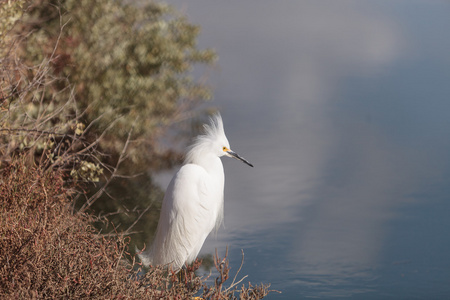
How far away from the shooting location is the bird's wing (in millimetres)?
3996

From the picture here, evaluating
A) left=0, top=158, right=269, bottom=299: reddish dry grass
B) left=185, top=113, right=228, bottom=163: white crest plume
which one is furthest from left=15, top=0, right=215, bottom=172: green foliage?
left=0, top=158, right=269, bottom=299: reddish dry grass

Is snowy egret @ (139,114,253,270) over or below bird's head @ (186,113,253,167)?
below

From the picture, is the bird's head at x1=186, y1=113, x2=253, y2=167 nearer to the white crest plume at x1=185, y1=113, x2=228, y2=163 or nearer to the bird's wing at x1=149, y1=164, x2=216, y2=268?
the white crest plume at x1=185, y1=113, x2=228, y2=163

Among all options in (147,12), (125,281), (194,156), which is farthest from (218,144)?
(147,12)

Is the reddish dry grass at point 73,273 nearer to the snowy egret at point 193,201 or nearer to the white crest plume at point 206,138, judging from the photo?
the snowy egret at point 193,201

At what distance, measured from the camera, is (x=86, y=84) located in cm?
787

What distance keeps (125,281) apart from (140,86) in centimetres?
529

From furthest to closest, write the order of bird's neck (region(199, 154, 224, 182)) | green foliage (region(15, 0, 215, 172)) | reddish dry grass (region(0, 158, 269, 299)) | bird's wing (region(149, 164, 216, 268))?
green foliage (region(15, 0, 215, 172)) → bird's neck (region(199, 154, 224, 182)) → bird's wing (region(149, 164, 216, 268)) → reddish dry grass (region(0, 158, 269, 299))

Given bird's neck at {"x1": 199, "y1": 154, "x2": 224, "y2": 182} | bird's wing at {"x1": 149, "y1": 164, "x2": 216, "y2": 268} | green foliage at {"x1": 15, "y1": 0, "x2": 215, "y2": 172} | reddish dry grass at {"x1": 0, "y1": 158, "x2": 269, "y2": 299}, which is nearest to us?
reddish dry grass at {"x1": 0, "y1": 158, "x2": 269, "y2": 299}

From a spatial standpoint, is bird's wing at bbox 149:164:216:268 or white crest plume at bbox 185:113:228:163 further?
white crest plume at bbox 185:113:228:163

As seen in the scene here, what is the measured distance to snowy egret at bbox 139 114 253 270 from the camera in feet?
13.1

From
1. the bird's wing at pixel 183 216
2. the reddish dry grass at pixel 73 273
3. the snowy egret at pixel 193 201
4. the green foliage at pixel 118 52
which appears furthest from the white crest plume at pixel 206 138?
the green foliage at pixel 118 52

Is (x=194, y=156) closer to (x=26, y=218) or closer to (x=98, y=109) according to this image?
(x=26, y=218)

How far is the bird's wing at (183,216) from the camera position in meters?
4.00
